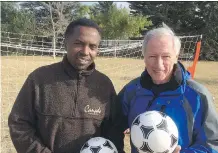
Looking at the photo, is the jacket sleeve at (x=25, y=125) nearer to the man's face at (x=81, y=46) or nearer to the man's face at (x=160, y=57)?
the man's face at (x=81, y=46)

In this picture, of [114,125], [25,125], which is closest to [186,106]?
[114,125]

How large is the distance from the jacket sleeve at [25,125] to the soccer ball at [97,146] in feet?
1.02

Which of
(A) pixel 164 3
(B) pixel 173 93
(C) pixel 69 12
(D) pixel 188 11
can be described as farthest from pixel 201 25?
(B) pixel 173 93

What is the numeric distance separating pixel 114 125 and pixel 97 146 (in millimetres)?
359

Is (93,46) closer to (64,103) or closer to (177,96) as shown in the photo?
(64,103)

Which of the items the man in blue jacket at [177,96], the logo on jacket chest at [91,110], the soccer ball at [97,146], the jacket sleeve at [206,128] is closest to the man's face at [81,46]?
the logo on jacket chest at [91,110]

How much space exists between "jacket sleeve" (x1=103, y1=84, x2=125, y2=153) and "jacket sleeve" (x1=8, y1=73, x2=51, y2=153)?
1.93 ft

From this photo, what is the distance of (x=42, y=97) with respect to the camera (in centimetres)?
275

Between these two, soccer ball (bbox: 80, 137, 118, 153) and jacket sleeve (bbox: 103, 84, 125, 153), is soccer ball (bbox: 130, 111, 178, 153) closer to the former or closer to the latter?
soccer ball (bbox: 80, 137, 118, 153)

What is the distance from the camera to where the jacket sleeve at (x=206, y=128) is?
2.67m

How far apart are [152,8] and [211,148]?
3536cm

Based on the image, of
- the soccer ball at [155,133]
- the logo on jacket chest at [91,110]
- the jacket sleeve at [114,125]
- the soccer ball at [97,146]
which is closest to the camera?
the soccer ball at [155,133]

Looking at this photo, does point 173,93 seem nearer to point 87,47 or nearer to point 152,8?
point 87,47

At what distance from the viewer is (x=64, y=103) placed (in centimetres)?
278
